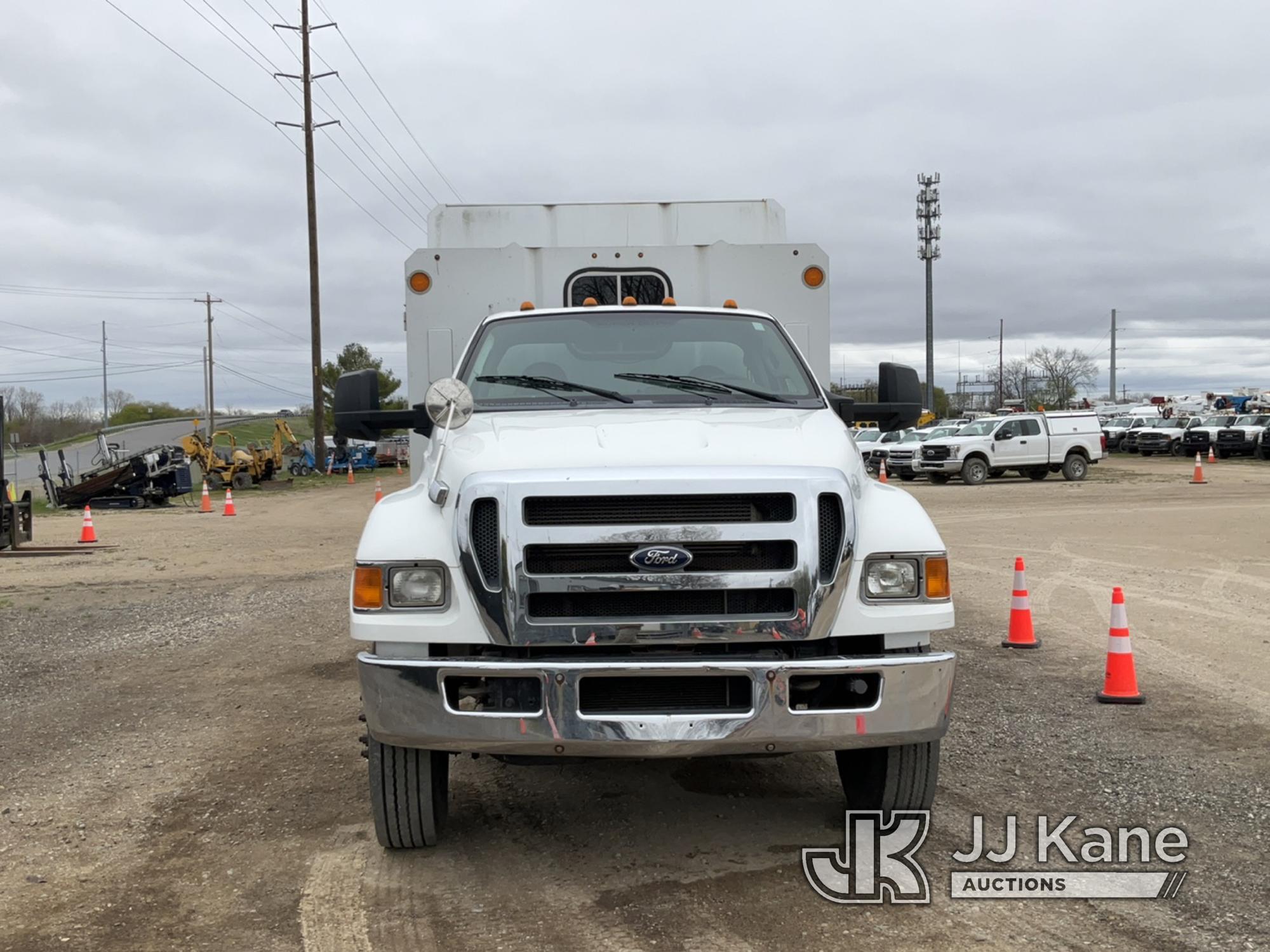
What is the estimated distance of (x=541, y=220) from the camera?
8406 millimetres

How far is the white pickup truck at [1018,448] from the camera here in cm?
3172

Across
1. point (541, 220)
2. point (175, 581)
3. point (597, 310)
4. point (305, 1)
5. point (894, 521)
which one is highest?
point (305, 1)

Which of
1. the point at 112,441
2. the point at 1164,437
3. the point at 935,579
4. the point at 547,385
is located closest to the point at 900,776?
the point at 935,579

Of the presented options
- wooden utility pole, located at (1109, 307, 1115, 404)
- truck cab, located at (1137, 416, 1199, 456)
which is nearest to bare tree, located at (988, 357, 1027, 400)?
wooden utility pole, located at (1109, 307, 1115, 404)

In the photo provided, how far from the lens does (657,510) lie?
160 inches

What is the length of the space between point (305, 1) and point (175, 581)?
3255 centimetres

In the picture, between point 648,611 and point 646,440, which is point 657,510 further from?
point 646,440

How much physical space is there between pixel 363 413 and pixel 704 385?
1583 mm

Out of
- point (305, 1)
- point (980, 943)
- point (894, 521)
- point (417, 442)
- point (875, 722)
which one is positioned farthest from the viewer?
point (305, 1)

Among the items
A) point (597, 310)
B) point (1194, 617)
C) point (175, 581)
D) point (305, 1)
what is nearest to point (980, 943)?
point (597, 310)

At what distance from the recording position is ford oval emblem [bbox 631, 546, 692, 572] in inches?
157

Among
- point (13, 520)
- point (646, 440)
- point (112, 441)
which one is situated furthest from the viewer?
point (112, 441)

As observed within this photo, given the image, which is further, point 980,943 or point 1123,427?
point 1123,427

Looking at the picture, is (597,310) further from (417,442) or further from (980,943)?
(980,943)
